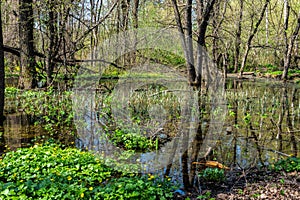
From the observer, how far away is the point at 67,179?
4.11 meters

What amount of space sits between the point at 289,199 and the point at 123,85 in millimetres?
9033

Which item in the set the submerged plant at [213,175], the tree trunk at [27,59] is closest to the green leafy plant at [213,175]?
the submerged plant at [213,175]

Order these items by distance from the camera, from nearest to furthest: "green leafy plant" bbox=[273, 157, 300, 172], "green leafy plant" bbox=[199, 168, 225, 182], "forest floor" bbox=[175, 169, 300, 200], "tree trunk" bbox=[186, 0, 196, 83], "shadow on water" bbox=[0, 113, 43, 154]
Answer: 1. "forest floor" bbox=[175, 169, 300, 200]
2. "green leafy plant" bbox=[199, 168, 225, 182]
3. "green leafy plant" bbox=[273, 157, 300, 172]
4. "shadow on water" bbox=[0, 113, 43, 154]
5. "tree trunk" bbox=[186, 0, 196, 83]

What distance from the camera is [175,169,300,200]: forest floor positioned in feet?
12.8

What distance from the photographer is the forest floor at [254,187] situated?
12.8ft

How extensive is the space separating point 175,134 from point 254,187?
332cm

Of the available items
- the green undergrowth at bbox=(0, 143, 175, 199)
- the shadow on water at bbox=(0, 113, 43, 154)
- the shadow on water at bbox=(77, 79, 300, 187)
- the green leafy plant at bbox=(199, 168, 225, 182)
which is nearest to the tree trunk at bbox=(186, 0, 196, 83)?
the shadow on water at bbox=(77, 79, 300, 187)

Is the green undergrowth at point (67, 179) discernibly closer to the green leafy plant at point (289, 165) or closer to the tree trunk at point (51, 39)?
the green leafy plant at point (289, 165)

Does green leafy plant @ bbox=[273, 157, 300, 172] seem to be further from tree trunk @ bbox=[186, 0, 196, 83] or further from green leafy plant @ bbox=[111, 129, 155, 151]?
tree trunk @ bbox=[186, 0, 196, 83]

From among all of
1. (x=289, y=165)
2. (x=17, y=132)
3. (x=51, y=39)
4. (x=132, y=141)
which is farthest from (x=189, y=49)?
(x=289, y=165)

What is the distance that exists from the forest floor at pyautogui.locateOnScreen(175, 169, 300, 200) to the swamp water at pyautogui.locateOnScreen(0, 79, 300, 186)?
659 millimetres

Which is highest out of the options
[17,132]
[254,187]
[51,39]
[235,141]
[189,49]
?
[51,39]

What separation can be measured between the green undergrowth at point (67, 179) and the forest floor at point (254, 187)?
57 cm

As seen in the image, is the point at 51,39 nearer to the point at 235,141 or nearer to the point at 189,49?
the point at 189,49
